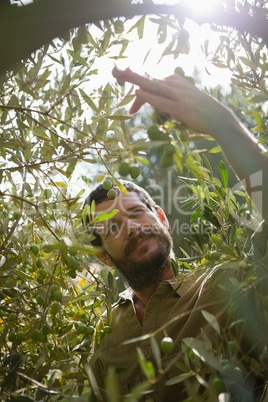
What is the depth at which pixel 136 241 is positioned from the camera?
210 cm

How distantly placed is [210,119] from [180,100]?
85mm

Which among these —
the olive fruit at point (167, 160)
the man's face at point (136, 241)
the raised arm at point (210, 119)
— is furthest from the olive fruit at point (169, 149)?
the man's face at point (136, 241)

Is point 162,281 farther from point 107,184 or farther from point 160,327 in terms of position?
point 107,184

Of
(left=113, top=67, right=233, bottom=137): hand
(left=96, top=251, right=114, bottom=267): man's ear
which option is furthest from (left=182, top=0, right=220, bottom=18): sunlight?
(left=96, top=251, right=114, bottom=267): man's ear

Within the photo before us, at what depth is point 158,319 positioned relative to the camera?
1.75m

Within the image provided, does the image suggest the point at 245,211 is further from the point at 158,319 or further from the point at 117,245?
the point at 117,245

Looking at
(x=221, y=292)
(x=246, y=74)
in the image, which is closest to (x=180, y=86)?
(x=246, y=74)

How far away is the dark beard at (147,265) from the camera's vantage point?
200cm

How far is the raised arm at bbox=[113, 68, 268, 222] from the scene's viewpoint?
2.69 ft

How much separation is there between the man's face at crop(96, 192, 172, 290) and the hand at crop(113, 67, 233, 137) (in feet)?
3.87

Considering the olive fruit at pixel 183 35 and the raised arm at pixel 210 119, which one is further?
the olive fruit at pixel 183 35

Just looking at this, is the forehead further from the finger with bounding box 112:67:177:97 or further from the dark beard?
the finger with bounding box 112:67:177:97

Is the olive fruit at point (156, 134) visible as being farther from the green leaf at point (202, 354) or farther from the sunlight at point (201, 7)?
the green leaf at point (202, 354)

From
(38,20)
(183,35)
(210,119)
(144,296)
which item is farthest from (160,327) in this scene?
(38,20)
